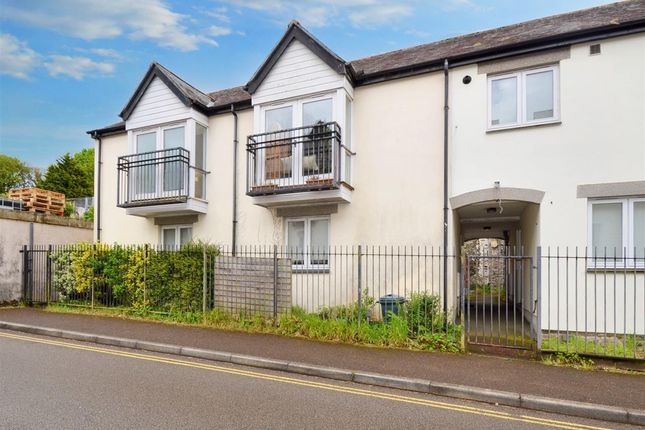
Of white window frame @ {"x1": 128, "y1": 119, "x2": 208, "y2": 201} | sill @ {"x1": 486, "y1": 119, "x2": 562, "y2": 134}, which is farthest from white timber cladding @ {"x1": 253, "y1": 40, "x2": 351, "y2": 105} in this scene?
sill @ {"x1": 486, "y1": 119, "x2": 562, "y2": 134}

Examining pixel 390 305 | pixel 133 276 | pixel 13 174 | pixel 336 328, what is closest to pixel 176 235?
pixel 133 276

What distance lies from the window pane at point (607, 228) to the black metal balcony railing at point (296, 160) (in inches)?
214

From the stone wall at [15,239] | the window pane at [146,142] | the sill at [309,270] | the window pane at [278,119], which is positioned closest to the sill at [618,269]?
the sill at [309,270]

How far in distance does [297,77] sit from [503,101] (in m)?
5.13

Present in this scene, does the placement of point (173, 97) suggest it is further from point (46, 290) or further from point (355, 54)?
point (46, 290)

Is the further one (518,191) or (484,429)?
(518,191)

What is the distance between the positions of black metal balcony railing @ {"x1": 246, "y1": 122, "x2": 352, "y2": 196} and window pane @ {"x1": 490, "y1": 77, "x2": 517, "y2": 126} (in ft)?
11.6

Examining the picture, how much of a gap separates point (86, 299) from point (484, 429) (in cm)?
1160

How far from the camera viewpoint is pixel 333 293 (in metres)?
10.2

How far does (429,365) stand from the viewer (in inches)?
254

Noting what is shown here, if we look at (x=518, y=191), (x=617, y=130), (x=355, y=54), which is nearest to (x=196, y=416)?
(x=518, y=191)

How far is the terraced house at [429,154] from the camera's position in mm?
7973

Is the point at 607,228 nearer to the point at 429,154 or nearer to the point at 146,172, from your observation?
the point at 429,154

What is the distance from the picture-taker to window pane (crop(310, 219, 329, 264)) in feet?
34.9
